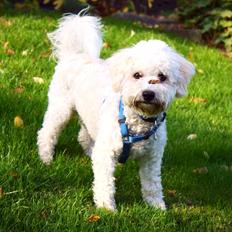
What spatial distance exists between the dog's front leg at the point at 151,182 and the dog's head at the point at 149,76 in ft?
1.73

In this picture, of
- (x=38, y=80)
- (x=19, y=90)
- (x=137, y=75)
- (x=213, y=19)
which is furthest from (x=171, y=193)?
(x=213, y=19)

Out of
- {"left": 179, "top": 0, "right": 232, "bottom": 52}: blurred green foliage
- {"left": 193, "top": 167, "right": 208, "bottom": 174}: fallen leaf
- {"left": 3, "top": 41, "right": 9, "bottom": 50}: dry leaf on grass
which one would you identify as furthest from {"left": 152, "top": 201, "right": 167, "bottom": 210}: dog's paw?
{"left": 179, "top": 0, "right": 232, "bottom": 52}: blurred green foliage

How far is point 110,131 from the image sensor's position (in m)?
4.18

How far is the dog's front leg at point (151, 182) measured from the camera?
4.38 m

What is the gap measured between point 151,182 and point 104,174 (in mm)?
437

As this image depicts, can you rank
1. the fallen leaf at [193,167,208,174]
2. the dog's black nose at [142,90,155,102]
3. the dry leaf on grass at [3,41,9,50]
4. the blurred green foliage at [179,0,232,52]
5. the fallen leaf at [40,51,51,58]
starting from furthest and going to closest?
1. the blurred green foliage at [179,0,232,52]
2. the fallen leaf at [40,51,51,58]
3. the dry leaf on grass at [3,41,9,50]
4. the fallen leaf at [193,167,208,174]
5. the dog's black nose at [142,90,155,102]

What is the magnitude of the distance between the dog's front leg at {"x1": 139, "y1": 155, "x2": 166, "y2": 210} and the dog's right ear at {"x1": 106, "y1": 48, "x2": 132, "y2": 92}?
0.61 m

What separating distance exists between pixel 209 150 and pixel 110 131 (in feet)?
5.98

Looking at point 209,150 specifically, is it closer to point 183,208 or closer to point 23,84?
point 183,208

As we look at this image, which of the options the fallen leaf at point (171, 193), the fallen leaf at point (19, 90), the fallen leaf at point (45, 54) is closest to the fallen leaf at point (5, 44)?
the fallen leaf at point (45, 54)

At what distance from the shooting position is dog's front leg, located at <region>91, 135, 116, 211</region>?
414cm

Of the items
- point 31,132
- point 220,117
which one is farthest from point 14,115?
point 220,117

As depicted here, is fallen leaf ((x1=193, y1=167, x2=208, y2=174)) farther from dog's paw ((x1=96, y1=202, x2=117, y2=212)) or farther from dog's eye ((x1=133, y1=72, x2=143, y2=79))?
dog's eye ((x1=133, y1=72, x2=143, y2=79))

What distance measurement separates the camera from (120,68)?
161 inches
